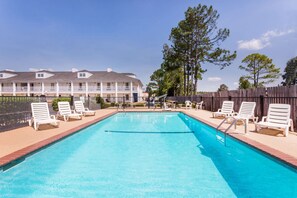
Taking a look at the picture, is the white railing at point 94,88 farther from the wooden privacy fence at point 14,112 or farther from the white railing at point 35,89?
the wooden privacy fence at point 14,112

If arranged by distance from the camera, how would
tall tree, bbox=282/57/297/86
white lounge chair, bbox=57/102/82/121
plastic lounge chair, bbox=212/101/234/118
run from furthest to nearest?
tall tree, bbox=282/57/297/86
plastic lounge chair, bbox=212/101/234/118
white lounge chair, bbox=57/102/82/121

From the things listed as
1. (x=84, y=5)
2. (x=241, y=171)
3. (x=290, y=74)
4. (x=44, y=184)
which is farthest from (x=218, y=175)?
(x=290, y=74)

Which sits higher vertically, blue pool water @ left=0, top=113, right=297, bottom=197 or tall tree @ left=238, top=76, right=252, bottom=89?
tall tree @ left=238, top=76, right=252, bottom=89

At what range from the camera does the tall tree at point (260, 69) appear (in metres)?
38.1

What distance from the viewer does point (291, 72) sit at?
142ft

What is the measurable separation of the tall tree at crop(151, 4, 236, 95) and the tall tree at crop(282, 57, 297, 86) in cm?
2657

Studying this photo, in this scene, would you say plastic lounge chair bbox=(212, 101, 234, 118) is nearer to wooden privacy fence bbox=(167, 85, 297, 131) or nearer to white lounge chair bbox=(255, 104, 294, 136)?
wooden privacy fence bbox=(167, 85, 297, 131)

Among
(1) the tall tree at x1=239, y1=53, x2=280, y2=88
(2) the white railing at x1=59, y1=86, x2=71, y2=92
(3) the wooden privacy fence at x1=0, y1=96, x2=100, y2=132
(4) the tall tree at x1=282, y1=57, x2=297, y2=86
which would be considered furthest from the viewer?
(4) the tall tree at x1=282, y1=57, x2=297, y2=86

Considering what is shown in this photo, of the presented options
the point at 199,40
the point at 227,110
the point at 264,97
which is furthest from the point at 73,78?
the point at 264,97

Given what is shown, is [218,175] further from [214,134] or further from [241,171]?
[214,134]

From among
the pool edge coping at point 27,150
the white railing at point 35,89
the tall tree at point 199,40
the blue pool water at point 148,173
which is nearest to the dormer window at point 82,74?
the white railing at point 35,89

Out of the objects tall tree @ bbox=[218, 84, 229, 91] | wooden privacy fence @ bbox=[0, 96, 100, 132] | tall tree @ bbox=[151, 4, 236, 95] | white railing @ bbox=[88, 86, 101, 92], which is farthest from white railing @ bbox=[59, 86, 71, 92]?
tall tree @ bbox=[218, 84, 229, 91]

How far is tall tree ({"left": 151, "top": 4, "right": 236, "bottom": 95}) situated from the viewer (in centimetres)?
2397

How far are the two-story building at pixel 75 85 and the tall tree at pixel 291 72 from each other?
31644mm
